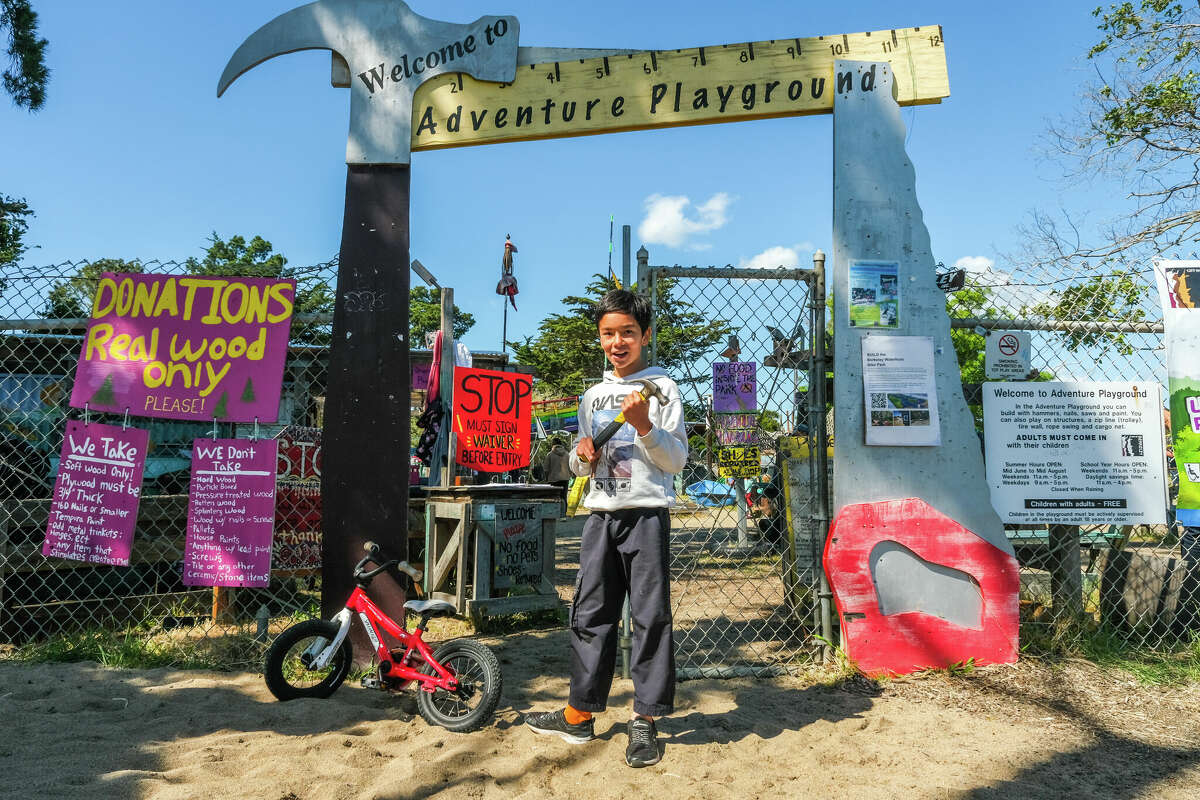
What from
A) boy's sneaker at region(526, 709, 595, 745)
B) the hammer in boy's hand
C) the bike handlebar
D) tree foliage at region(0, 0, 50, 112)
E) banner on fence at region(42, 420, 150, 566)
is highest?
tree foliage at region(0, 0, 50, 112)

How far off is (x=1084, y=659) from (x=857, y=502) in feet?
5.07

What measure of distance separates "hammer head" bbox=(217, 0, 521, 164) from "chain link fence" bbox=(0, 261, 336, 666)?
88 centimetres

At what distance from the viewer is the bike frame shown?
10.7ft

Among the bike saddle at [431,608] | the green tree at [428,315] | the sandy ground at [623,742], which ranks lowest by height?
the sandy ground at [623,742]

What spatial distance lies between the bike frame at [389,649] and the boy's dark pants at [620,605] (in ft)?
2.12

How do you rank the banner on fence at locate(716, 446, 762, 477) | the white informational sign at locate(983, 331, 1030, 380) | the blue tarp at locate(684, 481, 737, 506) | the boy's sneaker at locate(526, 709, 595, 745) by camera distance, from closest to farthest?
the boy's sneaker at locate(526, 709, 595, 745) < the white informational sign at locate(983, 331, 1030, 380) < the blue tarp at locate(684, 481, 737, 506) < the banner on fence at locate(716, 446, 762, 477)

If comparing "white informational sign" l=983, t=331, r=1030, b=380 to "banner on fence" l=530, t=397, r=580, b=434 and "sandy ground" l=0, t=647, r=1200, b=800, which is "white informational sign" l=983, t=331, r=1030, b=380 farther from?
"banner on fence" l=530, t=397, r=580, b=434

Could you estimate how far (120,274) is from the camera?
441 cm

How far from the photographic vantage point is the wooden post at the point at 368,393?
4.12 metres

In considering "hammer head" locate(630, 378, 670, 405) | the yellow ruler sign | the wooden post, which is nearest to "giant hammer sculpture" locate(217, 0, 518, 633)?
the wooden post

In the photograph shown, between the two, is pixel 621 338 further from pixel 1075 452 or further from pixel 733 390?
pixel 733 390

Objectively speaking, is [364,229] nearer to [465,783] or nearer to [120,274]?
[120,274]

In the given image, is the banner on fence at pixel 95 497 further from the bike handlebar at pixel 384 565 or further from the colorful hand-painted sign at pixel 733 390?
the colorful hand-painted sign at pixel 733 390

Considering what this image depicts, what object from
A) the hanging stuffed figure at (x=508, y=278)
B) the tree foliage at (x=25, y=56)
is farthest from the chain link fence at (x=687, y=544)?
the hanging stuffed figure at (x=508, y=278)
